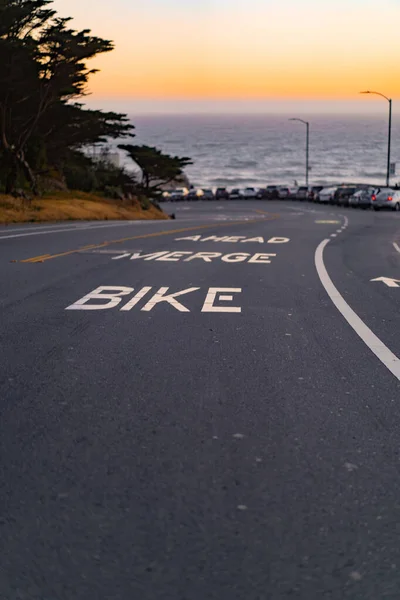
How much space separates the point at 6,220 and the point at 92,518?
31101 mm

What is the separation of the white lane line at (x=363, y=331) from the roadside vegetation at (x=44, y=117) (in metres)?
23.4

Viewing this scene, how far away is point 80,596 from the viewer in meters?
3.35

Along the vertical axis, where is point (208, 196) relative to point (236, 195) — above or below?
below

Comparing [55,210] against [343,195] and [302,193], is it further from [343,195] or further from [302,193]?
[302,193]

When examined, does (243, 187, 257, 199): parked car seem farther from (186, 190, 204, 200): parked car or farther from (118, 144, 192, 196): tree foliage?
(118, 144, 192, 196): tree foliage

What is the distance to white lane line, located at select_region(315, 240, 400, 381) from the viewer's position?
7719 millimetres

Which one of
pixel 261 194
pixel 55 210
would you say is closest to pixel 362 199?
pixel 55 210

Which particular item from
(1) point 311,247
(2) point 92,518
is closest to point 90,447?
(2) point 92,518

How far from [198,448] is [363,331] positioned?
15.0ft

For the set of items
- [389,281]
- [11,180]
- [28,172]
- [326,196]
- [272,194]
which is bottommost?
[272,194]

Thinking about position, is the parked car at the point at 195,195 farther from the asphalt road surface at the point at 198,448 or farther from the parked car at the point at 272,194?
the asphalt road surface at the point at 198,448

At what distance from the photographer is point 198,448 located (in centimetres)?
518

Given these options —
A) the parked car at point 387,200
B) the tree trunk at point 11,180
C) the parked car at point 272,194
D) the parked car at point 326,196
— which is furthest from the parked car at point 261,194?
the tree trunk at point 11,180

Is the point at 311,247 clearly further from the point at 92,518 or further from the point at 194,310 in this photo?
the point at 92,518
